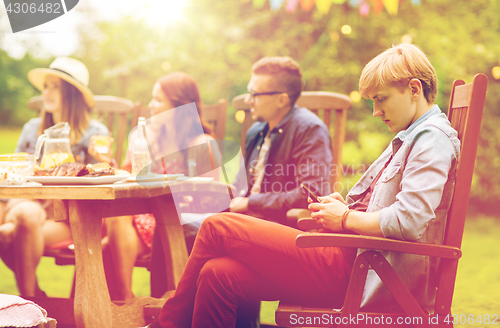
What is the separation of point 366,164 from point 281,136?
9.50 ft

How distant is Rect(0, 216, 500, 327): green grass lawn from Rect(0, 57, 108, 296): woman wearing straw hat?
3.09 ft

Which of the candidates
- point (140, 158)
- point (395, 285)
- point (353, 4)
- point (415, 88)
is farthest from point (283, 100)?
point (353, 4)

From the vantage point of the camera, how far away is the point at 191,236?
231 cm

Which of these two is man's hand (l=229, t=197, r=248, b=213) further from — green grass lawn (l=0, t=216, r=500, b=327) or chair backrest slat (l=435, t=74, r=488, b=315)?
chair backrest slat (l=435, t=74, r=488, b=315)

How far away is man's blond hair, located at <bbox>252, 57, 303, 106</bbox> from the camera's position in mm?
2422

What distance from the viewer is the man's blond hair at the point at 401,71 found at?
134cm

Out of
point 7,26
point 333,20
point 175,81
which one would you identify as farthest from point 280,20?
point 7,26

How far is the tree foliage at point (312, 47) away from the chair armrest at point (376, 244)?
12.3ft

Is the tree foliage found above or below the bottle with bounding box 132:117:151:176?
above

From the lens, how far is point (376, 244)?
47.5 inches

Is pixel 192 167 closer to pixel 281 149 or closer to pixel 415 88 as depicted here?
pixel 281 149

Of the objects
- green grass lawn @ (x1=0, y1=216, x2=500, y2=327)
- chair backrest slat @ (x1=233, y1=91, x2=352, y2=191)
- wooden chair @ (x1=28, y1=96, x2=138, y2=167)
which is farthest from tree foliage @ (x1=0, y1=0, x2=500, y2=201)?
chair backrest slat @ (x1=233, y1=91, x2=352, y2=191)

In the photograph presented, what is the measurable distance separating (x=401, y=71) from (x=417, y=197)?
0.39 m

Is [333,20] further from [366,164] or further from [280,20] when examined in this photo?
[366,164]
